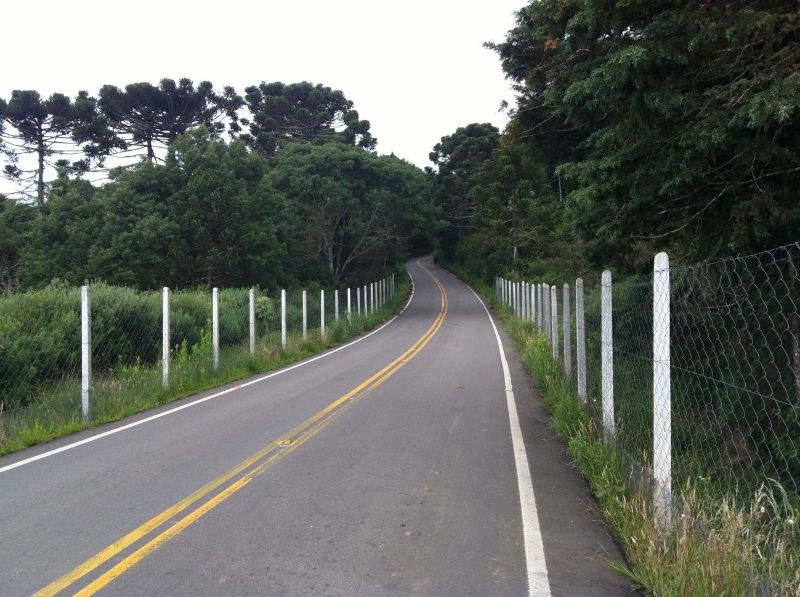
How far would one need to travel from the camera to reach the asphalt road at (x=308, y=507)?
429 centimetres

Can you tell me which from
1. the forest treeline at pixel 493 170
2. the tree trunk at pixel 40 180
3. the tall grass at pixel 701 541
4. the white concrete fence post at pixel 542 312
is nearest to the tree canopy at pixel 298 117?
the forest treeline at pixel 493 170

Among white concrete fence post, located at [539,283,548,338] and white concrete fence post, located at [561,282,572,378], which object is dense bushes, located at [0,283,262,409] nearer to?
white concrete fence post, located at [561,282,572,378]

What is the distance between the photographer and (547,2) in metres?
8.70

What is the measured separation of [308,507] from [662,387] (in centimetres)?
301

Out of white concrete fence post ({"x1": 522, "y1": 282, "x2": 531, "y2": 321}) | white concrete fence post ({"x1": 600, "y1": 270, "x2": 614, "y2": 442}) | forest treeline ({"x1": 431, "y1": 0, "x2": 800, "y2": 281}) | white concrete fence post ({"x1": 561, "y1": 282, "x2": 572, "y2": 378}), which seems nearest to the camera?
forest treeline ({"x1": 431, "y1": 0, "x2": 800, "y2": 281})

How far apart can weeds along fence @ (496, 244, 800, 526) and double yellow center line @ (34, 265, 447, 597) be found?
356 cm

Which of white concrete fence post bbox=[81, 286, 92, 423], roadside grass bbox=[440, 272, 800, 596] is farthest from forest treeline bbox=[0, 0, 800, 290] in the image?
white concrete fence post bbox=[81, 286, 92, 423]

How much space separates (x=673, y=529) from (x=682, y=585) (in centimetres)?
60

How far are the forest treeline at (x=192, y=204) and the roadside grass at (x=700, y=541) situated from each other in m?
30.3

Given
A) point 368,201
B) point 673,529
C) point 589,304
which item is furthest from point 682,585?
point 368,201

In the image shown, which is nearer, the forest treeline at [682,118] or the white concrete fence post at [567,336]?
the forest treeline at [682,118]

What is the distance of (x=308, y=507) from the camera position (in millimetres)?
5621

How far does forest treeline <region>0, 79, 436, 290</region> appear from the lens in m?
33.5

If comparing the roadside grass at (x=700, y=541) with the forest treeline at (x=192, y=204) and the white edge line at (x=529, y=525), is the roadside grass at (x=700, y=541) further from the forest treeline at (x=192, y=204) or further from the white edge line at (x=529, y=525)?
the forest treeline at (x=192, y=204)
